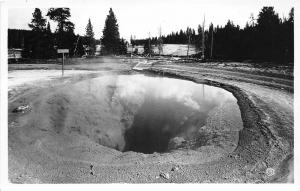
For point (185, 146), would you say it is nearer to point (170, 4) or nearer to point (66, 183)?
point (66, 183)

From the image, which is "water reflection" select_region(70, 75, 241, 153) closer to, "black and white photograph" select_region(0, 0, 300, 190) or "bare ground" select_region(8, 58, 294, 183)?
"black and white photograph" select_region(0, 0, 300, 190)

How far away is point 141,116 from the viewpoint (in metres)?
8.34

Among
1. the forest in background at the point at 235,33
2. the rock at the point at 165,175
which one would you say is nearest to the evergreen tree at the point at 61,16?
the forest in background at the point at 235,33

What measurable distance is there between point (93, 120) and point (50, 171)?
2565mm

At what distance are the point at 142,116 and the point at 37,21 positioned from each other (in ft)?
13.6

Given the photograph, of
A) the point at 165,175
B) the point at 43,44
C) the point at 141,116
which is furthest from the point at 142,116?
the point at 43,44

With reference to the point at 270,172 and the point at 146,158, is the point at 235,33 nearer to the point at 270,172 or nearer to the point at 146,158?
the point at 270,172

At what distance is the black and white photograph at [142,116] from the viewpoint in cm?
512

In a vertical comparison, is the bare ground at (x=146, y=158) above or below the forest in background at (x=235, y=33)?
below

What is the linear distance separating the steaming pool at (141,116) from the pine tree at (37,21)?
6.51 feet

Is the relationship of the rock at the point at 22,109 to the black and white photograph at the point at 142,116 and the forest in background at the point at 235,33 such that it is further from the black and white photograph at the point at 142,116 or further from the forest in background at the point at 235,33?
A: the forest in background at the point at 235,33

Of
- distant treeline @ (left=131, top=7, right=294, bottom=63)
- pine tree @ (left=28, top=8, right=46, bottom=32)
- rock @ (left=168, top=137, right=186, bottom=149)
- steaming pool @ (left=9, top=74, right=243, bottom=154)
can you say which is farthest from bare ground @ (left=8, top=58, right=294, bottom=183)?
pine tree @ (left=28, top=8, right=46, bottom=32)

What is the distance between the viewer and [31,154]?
541 cm

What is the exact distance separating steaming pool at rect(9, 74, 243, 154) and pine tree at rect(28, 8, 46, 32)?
1984mm
